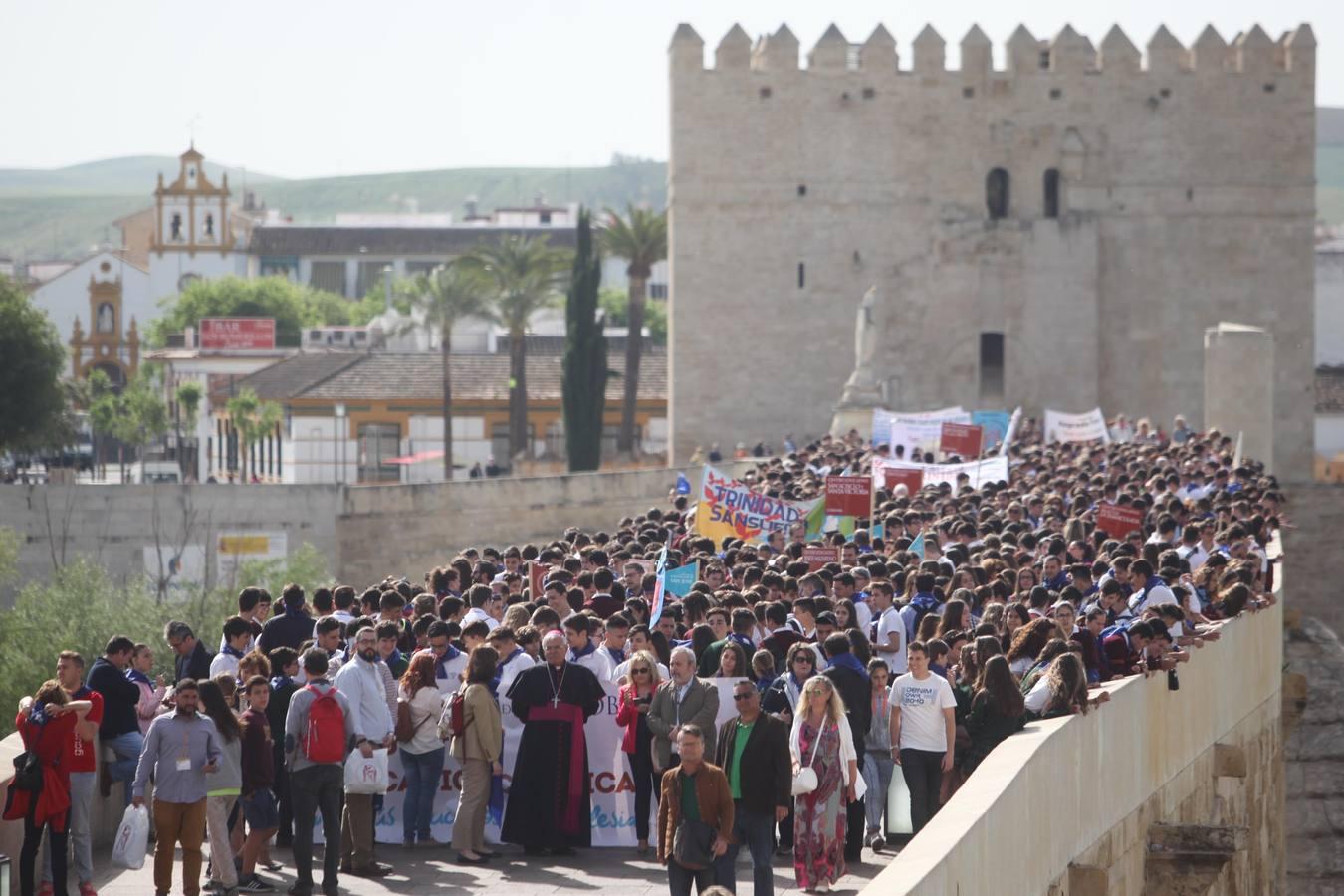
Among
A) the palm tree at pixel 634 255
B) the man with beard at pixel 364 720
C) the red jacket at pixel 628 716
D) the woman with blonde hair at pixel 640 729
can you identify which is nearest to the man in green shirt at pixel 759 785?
the woman with blonde hair at pixel 640 729

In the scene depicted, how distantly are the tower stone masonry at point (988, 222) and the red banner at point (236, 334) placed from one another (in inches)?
1408

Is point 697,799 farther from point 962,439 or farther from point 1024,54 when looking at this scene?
point 1024,54

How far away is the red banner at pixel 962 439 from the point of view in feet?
92.2

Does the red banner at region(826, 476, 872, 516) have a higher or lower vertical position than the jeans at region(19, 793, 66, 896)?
higher

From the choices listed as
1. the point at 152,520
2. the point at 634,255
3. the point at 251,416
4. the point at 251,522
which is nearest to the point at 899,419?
the point at 251,522

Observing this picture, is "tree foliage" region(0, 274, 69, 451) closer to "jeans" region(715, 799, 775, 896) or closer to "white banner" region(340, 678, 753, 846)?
"white banner" region(340, 678, 753, 846)

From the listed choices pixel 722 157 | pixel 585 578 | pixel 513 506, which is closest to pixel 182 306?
pixel 722 157

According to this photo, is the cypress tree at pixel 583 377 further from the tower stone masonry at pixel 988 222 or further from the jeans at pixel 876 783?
the jeans at pixel 876 783

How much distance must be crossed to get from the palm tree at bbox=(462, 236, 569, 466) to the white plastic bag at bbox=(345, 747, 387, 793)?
4404cm

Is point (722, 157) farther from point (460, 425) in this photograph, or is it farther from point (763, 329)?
point (460, 425)

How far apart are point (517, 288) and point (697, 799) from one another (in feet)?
158

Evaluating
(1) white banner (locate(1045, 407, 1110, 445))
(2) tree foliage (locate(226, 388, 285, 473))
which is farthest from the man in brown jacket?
(2) tree foliage (locate(226, 388, 285, 473))

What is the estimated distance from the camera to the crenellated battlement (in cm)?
4578

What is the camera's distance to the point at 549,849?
11.8 metres
